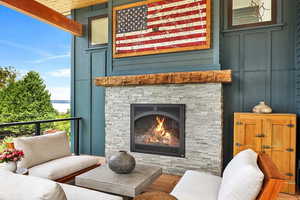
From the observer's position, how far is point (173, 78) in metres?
3.40

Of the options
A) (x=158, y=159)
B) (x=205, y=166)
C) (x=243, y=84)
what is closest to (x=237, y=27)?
(x=243, y=84)

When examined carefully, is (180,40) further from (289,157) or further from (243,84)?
(289,157)

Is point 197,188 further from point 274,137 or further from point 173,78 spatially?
point 173,78

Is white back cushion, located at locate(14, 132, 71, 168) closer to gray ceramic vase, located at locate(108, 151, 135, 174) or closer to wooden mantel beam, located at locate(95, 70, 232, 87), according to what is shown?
Answer: gray ceramic vase, located at locate(108, 151, 135, 174)

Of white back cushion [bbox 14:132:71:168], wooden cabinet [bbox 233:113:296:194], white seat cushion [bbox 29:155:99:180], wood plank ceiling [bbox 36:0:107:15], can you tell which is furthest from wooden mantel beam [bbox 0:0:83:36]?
wooden cabinet [bbox 233:113:296:194]

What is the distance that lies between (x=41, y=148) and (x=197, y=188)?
2.24 m

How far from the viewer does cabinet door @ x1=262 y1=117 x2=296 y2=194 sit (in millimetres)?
2730

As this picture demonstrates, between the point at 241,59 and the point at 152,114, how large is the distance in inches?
72.4

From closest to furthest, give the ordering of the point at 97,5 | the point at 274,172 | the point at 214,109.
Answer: the point at 274,172, the point at 214,109, the point at 97,5

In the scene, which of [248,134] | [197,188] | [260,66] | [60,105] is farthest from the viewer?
[60,105]

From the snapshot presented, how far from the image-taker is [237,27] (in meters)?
3.46

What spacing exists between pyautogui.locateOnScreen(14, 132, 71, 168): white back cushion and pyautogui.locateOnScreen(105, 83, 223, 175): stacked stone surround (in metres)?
1.10

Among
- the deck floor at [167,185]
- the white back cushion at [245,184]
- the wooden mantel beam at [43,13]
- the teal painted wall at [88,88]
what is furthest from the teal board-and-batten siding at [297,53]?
the wooden mantel beam at [43,13]

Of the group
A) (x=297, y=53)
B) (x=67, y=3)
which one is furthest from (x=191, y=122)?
(x=67, y=3)
